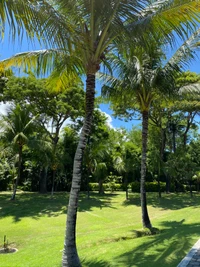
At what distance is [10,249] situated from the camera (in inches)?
369

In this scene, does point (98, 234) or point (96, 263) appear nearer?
point (96, 263)

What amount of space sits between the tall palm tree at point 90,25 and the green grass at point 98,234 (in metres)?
1.56

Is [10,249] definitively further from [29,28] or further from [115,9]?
[115,9]

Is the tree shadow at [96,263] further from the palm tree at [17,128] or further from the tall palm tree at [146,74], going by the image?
the palm tree at [17,128]

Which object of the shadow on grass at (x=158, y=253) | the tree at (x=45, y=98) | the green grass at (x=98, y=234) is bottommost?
the green grass at (x=98, y=234)

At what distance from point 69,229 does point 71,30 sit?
4.49 metres

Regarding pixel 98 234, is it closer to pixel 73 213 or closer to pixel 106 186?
pixel 73 213

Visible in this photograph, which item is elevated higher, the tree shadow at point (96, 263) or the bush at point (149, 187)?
the bush at point (149, 187)

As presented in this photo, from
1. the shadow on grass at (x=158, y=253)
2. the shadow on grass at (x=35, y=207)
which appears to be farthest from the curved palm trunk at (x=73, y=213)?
the shadow on grass at (x=35, y=207)

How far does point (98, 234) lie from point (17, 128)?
39.6ft

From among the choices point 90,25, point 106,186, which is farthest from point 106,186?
point 90,25

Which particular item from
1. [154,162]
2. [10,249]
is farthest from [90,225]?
[154,162]

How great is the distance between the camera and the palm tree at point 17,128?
745 inches

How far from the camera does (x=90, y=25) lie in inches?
241
